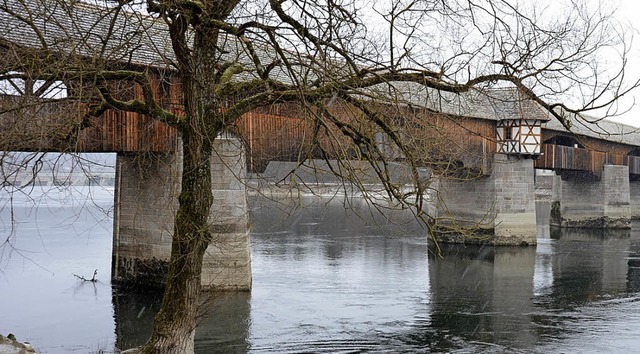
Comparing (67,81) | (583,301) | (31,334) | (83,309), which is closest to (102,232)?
(83,309)

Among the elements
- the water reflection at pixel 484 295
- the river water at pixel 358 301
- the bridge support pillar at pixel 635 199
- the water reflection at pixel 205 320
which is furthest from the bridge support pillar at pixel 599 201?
the water reflection at pixel 205 320

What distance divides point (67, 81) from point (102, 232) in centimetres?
2119

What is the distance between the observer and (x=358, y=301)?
12383 millimetres

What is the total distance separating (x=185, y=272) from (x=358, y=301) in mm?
7394

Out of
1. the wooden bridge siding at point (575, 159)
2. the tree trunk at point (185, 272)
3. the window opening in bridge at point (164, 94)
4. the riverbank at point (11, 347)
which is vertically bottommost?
the riverbank at point (11, 347)

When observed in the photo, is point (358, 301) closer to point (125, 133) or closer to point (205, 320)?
point (205, 320)

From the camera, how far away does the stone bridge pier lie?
28.3m

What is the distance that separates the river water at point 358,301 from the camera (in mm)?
9391

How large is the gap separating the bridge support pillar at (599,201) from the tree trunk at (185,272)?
1024 inches

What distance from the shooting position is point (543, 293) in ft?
44.5

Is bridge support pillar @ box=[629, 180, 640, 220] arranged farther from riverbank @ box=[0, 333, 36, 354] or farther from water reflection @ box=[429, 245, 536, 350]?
riverbank @ box=[0, 333, 36, 354]

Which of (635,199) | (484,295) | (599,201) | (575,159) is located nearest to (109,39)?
(484,295)

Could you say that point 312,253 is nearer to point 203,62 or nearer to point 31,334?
point 31,334

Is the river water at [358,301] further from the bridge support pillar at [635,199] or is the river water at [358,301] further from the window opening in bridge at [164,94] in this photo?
the bridge support pillar at [635,199]
